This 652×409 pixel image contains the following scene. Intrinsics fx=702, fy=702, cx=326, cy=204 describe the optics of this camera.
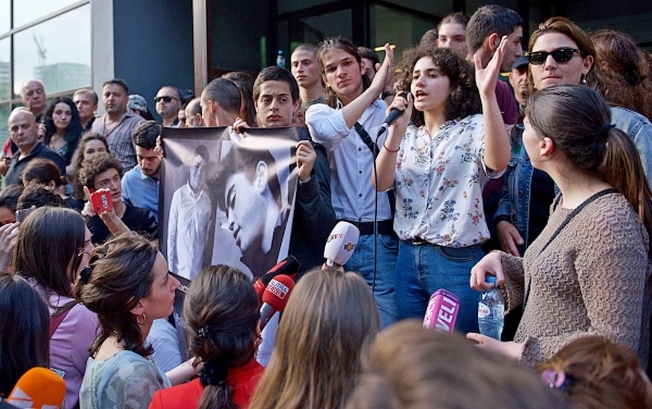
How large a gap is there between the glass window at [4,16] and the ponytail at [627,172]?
528 inches

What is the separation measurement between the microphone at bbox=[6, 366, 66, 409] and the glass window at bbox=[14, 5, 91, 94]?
9.99m

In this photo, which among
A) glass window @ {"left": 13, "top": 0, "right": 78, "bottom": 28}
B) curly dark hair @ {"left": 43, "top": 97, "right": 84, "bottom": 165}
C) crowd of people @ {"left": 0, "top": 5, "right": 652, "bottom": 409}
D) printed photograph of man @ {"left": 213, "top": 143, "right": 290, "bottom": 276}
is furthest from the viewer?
glass window @ {"left": 13, "top": 0, "right": 78, "bottom": 28}

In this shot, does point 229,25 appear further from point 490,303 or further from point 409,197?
point 490,303

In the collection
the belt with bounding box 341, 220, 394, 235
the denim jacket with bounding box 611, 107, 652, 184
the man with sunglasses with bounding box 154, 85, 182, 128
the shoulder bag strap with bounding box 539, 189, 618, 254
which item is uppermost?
the man with sunglasses with bounding box 154, 85, 182, 128

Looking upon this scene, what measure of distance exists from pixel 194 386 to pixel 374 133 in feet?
7.00

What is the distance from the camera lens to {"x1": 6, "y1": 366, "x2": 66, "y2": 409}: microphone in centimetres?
142

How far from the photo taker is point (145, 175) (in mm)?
5301

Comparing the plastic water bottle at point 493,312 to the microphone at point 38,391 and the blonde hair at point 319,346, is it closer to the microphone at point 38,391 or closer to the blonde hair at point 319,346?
the blonde hair at point 319,346

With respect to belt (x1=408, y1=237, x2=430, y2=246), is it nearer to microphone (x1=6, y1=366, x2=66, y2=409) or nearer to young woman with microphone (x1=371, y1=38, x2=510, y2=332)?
young woman with microphone (x1=371, y1=38, x2=510, y2=332)

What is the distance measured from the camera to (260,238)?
387cm

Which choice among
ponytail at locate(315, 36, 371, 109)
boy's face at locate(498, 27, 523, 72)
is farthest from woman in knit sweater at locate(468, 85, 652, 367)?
boy's face at locate(498, 27, 523, 72)

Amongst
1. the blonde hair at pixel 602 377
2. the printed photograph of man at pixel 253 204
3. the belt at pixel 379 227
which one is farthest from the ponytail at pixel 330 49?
the blonde hair at pixel 602 377

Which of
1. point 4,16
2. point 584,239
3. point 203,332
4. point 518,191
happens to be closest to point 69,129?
point 518,191

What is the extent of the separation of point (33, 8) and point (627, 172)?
486 inches
